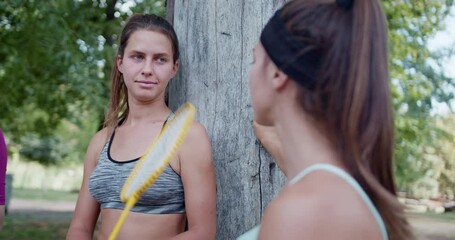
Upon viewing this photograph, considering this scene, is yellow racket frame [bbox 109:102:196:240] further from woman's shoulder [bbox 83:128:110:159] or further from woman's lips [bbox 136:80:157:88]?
woman's shoulder [bbox 83:128:110:159]

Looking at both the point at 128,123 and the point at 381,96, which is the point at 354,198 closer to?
the point at 381,96

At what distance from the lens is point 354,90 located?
1.36m

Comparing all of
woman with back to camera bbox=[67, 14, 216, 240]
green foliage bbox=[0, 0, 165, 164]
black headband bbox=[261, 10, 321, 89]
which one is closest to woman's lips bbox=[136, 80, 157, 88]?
woman with back to camera bbox=[67, 14, 216, 240]

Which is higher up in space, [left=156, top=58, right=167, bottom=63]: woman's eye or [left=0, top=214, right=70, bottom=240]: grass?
[left=156, top=58, right=167, bottom=63]: woman's eye

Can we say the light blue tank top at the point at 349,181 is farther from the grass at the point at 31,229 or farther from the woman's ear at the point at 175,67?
the grass at the point at 31,229

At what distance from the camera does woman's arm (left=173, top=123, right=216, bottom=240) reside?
7.86 feet

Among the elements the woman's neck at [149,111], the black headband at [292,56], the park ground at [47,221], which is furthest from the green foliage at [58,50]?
the black headband at [292,56]

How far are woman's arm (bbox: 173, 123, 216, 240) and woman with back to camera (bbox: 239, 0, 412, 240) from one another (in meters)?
1.00

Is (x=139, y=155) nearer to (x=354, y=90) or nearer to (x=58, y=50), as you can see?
(x=354, y=90)

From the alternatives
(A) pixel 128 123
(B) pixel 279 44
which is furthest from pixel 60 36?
(B) pixel 279 44

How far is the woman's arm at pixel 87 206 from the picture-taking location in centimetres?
267

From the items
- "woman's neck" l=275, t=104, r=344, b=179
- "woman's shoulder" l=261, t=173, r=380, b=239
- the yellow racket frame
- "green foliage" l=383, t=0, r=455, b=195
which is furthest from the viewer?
"green foliage" l=383, t=0, r=455, b=195

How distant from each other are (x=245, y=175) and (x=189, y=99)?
391mm

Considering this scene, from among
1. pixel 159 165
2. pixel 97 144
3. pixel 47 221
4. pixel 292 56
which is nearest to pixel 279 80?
pixel 292 56
